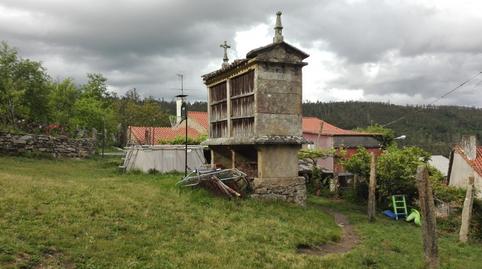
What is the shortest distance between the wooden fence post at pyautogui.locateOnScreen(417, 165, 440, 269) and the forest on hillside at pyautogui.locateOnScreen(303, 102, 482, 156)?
93283 mm

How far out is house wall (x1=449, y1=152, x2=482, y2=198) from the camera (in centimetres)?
2770

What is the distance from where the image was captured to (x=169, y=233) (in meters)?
11.0

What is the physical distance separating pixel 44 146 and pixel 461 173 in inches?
1082

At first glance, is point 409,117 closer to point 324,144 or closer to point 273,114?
point 324,144

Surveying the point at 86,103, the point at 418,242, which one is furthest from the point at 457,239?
the point at 86,103

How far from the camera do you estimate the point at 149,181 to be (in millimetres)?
19312

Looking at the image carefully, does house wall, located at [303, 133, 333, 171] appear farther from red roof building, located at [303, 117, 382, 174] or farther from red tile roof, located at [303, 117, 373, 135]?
red tile roof, located at [303, 117, 373, 135]

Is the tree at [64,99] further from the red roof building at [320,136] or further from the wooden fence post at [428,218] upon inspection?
the wooden fence post at [428,218]

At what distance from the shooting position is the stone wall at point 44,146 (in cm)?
2394

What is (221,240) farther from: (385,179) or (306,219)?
(385,179)

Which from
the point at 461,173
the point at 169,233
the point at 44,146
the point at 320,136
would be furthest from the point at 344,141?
the point at 169,233

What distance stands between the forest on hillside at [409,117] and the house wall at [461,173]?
232 feet

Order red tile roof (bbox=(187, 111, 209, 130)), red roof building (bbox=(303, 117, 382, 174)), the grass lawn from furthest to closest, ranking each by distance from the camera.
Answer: red tile roof (bbox=(187, 111, 209, 130)) < red roof building (bbox=(303, 117, 382, 174)) < the grass lawn

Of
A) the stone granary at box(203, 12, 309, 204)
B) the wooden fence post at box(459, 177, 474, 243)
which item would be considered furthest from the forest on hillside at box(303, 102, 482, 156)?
the stone granary at box(203, 12, 309, 204)
